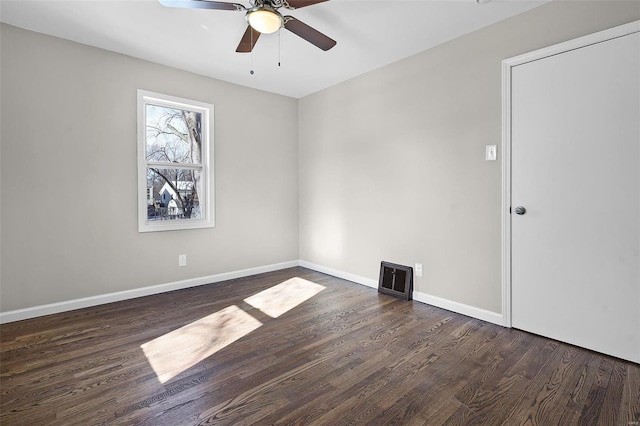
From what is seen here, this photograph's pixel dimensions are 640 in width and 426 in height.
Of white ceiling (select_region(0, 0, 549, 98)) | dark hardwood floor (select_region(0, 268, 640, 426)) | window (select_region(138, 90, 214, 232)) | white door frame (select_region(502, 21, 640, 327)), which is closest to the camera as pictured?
dark hardwood floor (select_region(0, 268, 640, 426))

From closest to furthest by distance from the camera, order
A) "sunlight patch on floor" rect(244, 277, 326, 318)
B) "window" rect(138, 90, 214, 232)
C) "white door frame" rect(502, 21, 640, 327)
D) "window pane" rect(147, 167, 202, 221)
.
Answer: "white door frame" rect(502, 21, 640, 327)
"sunlight patch on floor" rect(244, 277, 326, 318)
"window" rect(138, 90, 214, 232)
"window pane" rect(147, 167, 202, 221)

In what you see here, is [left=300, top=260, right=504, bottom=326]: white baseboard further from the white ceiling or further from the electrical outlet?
the white ceiling

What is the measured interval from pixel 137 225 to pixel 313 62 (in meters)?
2.66

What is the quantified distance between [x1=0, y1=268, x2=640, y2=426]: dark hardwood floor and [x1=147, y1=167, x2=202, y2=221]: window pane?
1177mm

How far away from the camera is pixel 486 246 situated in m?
2.79

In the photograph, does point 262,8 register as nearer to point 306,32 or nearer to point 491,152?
point 306,32

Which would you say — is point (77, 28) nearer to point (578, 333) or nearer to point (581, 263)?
point (581, 263)

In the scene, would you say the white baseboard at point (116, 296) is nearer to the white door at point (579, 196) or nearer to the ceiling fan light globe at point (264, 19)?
the ceiling fan light globe at point (264, 19)

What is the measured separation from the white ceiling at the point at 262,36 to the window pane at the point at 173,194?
1243mm

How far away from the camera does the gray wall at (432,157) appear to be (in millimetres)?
2662

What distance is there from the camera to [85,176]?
3.13 meters

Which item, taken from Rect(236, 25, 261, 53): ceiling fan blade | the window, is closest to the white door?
Rect(236, 25, 261, 53): ceiling fan blade

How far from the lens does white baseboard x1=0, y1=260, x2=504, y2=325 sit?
110 inches

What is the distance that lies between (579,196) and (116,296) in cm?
428
